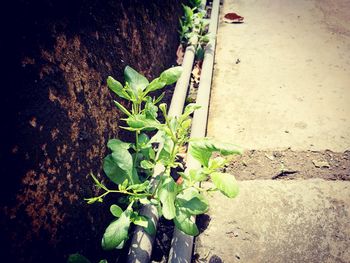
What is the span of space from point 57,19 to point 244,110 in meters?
1.61

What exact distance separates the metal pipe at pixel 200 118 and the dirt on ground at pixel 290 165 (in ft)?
1.12

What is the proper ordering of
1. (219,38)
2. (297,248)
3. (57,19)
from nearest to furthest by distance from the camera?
(57,19) < (297,248) < (219,38)

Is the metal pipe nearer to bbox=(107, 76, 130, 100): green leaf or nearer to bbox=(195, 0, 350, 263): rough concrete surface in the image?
bbox=(195, 0, 350, 263): rough concrete surface

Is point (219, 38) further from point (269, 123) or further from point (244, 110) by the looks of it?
point (269, 123)

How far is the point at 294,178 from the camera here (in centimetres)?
178

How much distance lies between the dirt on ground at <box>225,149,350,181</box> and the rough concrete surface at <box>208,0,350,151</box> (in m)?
0.07

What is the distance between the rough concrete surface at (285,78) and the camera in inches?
80.3

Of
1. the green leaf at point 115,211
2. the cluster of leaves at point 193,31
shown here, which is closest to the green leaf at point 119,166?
the green leaf at point 115,211

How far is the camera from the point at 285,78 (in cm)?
248

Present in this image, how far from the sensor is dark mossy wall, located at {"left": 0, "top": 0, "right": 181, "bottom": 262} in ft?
2.82

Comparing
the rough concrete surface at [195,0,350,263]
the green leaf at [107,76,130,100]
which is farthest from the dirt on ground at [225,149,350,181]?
the green leaf at [107,76,130,100]

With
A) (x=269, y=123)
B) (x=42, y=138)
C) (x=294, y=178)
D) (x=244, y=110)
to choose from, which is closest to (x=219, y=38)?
(x=244, y=110)

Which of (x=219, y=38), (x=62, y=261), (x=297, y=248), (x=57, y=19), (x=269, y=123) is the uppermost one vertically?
(x=57, y=19)

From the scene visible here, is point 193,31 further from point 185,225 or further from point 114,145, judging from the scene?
point 185,225
